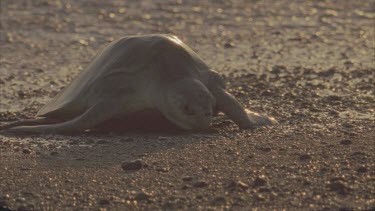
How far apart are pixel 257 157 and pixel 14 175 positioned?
4.70ft

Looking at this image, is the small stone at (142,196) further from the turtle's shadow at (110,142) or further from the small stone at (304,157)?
the small stone at (304,157)

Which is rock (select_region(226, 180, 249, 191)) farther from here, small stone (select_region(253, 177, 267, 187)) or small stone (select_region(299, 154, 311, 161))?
small stone (select_region(299, 154, 311, 161))

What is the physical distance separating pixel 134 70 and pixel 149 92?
210mm

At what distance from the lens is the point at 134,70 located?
24.1 feet

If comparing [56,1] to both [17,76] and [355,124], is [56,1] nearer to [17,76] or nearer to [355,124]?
[17,76]

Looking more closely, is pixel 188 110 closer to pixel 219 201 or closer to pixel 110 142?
pixel 110 142

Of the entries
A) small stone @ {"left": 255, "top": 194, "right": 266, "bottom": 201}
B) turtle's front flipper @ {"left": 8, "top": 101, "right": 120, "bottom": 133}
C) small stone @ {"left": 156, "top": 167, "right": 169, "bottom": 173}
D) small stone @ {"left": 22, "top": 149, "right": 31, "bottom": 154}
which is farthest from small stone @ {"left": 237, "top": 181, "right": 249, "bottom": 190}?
turtle's front flipper @ {"left": 8, "top": 101, "right": 120, "bottom": 133}

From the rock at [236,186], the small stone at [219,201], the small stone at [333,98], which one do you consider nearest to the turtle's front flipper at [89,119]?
the rock at [236,186]

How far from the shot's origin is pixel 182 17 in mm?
14438

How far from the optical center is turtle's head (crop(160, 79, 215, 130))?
23.5 feet

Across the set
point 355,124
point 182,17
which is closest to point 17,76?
point 355,124

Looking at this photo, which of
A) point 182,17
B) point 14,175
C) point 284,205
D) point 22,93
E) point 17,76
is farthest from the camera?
point 182,17

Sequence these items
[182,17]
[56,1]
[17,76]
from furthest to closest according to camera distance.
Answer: [56,1] → [182,17] → [17,76]

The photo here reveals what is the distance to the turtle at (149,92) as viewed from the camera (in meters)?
7.21
